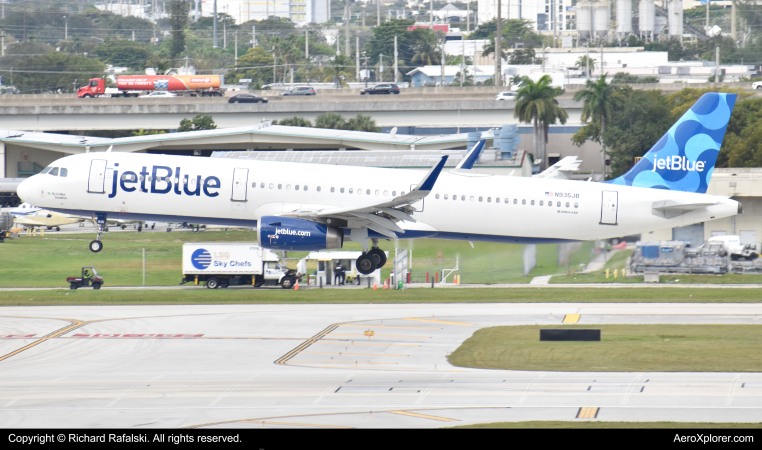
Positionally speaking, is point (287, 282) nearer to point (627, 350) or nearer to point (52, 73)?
point (627, 350)

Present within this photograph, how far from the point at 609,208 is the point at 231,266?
87.0ft

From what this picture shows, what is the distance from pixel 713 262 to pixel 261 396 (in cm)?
4051

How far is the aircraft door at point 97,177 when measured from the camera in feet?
129

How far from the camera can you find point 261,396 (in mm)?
26172

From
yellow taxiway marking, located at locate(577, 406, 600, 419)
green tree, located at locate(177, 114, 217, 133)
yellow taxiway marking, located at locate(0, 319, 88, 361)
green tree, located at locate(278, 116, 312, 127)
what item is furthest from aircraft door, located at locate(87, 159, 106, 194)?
green tree, located at locate(278, 116, 312, 127)

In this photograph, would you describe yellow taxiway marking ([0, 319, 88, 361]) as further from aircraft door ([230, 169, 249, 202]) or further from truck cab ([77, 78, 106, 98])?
truck cab ([77, 78, 106, 98])

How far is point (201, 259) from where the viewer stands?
5678 centimetres

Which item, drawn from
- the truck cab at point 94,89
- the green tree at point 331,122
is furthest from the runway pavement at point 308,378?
the truck cab at point 94,89

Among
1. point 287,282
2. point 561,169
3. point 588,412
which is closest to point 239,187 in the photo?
point 561,169

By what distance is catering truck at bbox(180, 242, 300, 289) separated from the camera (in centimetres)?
5666

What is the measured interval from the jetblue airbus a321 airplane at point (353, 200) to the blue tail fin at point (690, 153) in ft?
2.56

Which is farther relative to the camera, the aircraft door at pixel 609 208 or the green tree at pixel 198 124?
the green tree at pixel 198 124

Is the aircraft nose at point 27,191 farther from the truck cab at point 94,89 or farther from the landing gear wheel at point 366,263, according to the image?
the truck cab at point 94,89
